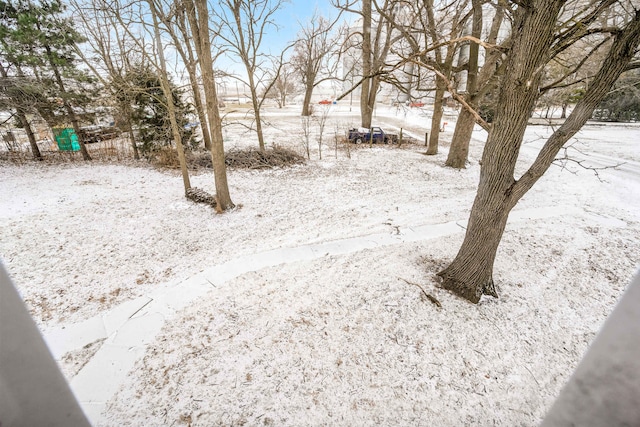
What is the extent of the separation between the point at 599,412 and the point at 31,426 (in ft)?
3.59

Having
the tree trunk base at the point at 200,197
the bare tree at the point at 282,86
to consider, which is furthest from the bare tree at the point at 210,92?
the bare tree at the point at 282,86

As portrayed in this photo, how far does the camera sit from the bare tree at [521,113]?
2.59m

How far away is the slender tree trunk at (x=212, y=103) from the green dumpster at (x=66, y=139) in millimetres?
9257

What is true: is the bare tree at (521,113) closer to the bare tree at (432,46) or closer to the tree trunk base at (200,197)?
the bare tree at (432,46)

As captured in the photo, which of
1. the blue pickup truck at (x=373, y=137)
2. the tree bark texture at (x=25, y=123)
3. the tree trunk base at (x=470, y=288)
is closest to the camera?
the tree trunk base at (x=470, y=288)

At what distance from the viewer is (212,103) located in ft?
18.8

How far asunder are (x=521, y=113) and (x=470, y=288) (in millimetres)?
2287

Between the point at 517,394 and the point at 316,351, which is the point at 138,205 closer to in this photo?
the point at 316,351

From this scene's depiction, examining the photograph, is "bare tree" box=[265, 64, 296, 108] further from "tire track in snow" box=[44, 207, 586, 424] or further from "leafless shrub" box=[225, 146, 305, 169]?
"tire track in snow" box=[44, 207, 586, 424]

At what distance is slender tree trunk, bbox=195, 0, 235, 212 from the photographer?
5.14 m

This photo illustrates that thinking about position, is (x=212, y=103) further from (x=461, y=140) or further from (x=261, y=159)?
(x=461, y=140)

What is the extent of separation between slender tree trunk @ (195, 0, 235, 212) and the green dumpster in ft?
30.4

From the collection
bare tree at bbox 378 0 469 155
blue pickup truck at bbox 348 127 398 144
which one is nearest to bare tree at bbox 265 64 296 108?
blue pickup truck at bbox 348 127 398 144

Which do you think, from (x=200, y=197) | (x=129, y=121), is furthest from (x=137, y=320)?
(x=129, y=121)
